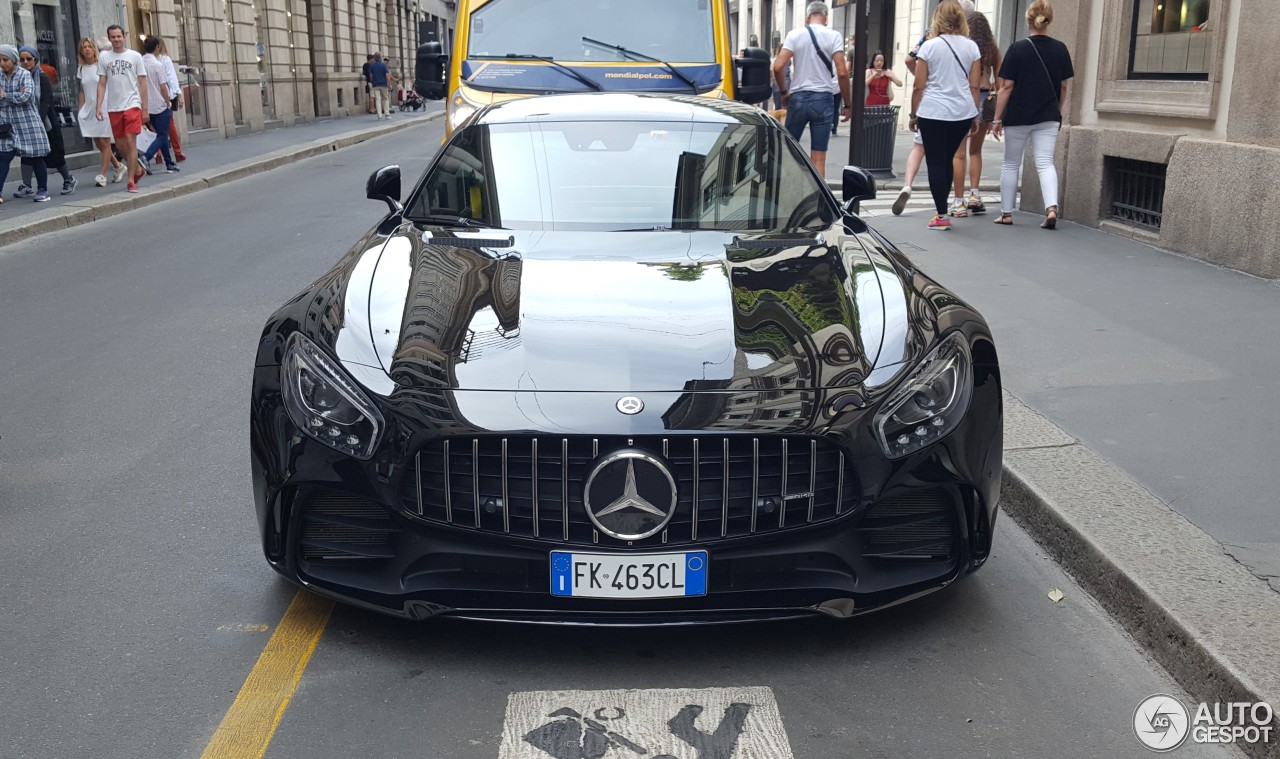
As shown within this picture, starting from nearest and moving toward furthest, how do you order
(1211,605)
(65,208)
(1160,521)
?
(1211,605), (1160,521), (65,208)

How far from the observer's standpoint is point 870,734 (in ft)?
10.0

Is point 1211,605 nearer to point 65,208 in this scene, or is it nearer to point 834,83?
point 834,83

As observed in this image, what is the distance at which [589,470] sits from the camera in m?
3.17

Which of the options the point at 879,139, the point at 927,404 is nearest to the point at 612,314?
the point at 927,404

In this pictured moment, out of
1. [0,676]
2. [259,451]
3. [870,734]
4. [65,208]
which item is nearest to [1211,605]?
[870,734]

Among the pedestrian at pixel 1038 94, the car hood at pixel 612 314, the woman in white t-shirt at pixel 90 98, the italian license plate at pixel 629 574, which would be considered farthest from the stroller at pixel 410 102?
the italian license plate at pixel 629 574

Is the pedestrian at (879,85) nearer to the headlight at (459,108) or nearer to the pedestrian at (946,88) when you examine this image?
the pedestrian at (946,88)

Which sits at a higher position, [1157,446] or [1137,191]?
[1137,191]

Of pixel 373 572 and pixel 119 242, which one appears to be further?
pixel 119 242

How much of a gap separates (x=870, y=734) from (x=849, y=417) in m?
0.77

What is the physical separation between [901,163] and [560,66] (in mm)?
9818

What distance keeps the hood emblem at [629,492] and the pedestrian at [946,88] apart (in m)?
8.41

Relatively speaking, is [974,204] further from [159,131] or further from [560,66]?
[159,131]

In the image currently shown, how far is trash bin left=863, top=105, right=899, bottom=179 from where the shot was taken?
16.2 m
